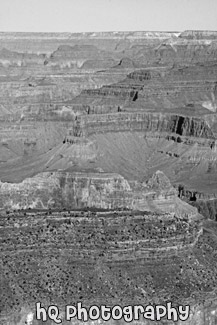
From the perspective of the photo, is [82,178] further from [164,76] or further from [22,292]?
[164,76]

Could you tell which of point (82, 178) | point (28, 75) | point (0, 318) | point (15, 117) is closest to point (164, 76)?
point (15, 117)

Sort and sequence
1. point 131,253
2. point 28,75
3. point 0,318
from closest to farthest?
point 0,318, point 131,253, point 28,75

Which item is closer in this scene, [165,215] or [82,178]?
[165,215]

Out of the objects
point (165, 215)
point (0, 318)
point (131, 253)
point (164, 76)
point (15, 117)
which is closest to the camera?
point (0, 318)

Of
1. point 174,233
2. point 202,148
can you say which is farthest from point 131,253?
point 202,148

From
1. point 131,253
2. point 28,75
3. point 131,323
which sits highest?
point 28,75

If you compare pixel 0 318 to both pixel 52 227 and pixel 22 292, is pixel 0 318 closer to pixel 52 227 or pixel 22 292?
pixel 22 292

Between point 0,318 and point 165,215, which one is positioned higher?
point 165,215
